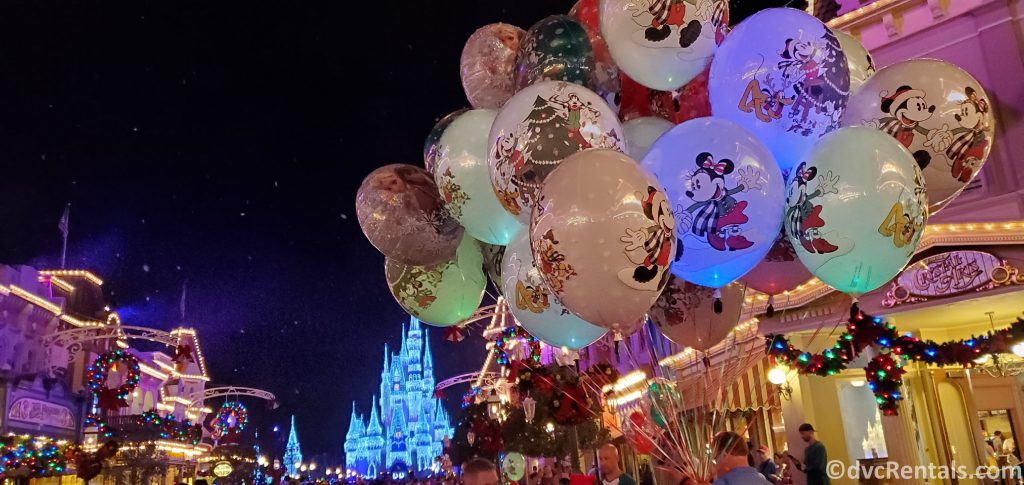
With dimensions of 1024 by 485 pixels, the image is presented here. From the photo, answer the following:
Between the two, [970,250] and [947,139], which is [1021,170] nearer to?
[970,250]

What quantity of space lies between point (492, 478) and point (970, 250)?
668 centimetres

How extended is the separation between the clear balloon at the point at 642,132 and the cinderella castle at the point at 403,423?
112482 millimetres

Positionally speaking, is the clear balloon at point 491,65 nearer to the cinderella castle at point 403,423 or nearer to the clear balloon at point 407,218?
the clear balloon at point 407,218

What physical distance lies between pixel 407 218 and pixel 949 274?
6.85 meters

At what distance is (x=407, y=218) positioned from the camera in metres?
4.92

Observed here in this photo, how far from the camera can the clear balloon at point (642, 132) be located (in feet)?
14.1

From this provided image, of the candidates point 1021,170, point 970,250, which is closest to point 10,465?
point 970,250

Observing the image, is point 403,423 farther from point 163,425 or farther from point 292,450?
point 163,425

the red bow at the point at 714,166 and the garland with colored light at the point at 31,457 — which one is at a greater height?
the red bow at the point at 714,166

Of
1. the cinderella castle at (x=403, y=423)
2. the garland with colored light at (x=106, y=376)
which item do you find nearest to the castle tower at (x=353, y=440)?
the cinderella castle at (x=403, y=423)

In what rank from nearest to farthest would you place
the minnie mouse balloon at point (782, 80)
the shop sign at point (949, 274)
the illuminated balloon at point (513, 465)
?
the minnie mouse balloon at point (782, 80) < the shop sign at point (949, 274) < the illuminated balloon at point (513, 465)

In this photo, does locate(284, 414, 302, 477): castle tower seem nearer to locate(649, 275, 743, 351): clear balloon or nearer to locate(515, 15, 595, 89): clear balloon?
locate(649, 275, 743, 351): clear balloon

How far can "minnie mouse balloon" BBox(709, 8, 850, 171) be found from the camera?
3.86m

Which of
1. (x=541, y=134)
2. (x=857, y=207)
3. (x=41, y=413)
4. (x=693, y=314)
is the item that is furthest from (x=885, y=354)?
(x=41, y=413)
